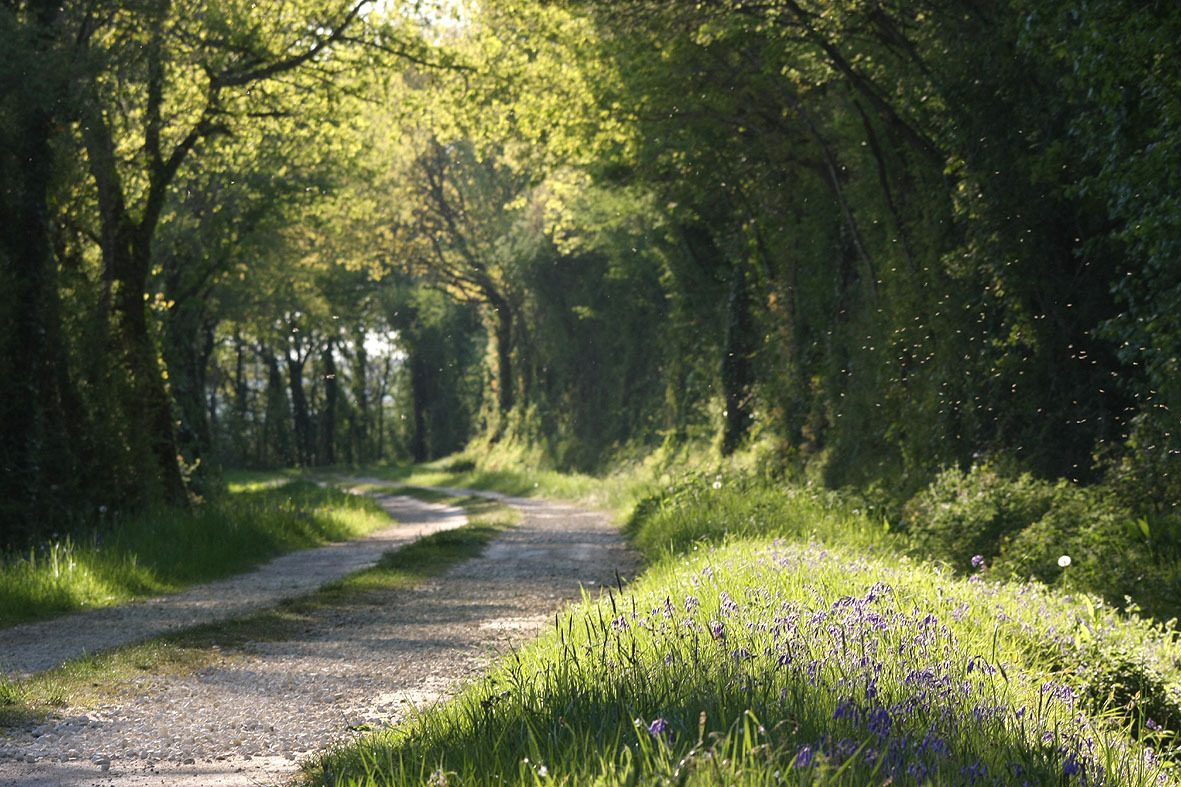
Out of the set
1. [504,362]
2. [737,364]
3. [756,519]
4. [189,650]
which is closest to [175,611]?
[189,650]

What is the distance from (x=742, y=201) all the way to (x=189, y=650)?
17.4 m

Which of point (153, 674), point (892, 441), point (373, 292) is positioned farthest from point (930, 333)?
point (373, 292)

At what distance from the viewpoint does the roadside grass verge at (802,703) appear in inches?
135

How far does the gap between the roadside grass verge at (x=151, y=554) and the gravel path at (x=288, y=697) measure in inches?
105

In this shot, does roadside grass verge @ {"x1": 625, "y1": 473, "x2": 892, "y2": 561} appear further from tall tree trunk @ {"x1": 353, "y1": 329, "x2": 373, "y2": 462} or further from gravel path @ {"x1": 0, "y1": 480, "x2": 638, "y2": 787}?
tall tree trunk @ {"x1": 353, "y1": 329, "x2": 373, "y2": 462}

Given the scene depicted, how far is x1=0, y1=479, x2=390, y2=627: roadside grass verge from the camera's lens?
32.8ft

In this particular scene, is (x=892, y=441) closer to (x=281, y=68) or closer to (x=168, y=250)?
(x=281, y=68)

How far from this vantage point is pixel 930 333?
14.8 meters

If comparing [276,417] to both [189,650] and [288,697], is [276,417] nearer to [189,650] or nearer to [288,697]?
[189,650]

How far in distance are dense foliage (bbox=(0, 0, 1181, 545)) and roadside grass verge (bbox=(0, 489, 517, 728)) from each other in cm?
494

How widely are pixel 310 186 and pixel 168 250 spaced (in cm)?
375

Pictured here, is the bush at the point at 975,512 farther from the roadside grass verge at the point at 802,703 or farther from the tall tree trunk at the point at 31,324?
the tall tree trunk at the point at 31,324

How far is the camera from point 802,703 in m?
4.14

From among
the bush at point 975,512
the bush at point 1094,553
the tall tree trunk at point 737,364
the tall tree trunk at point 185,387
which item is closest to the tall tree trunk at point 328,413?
the tall tree trunk at point 185,387
